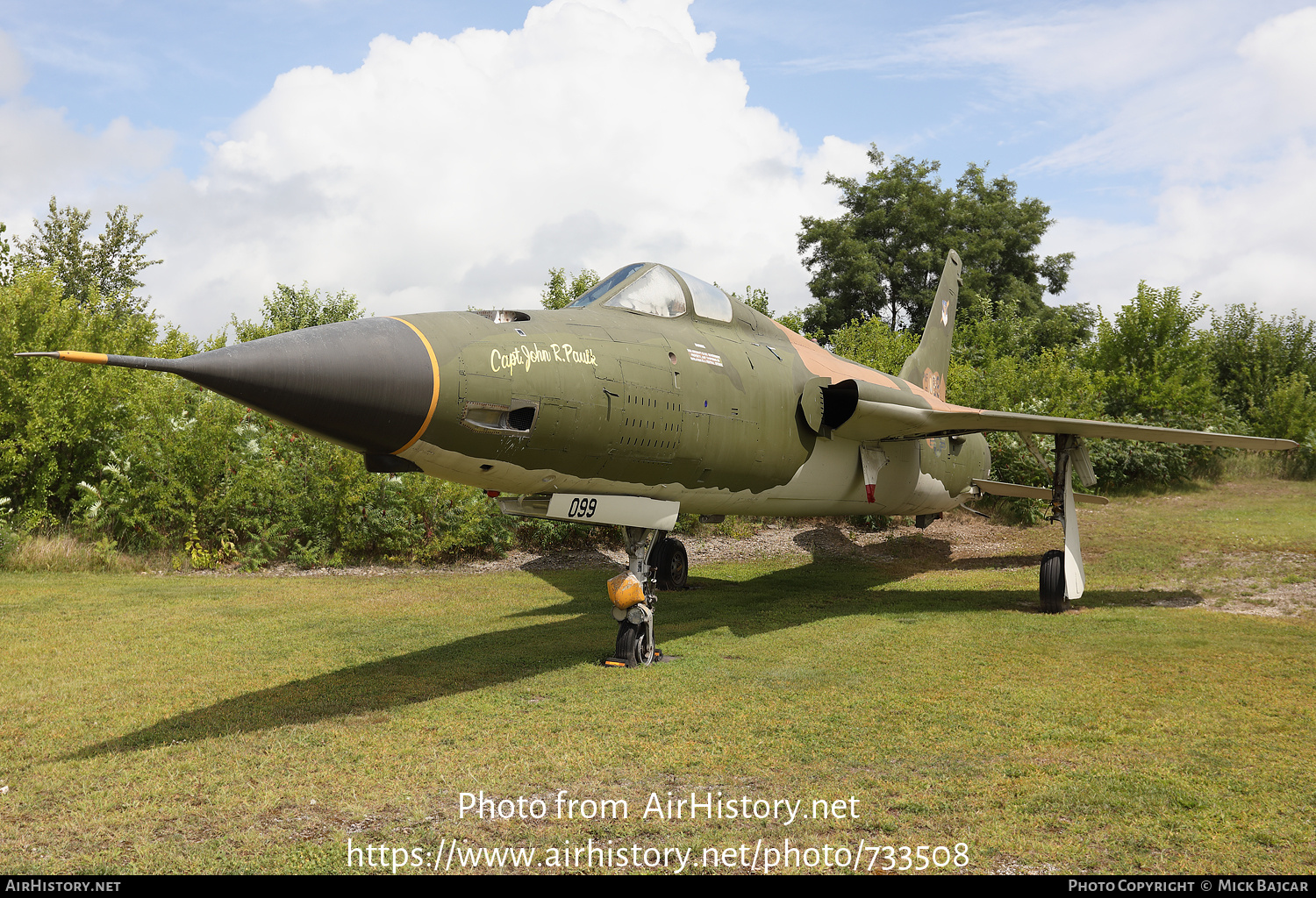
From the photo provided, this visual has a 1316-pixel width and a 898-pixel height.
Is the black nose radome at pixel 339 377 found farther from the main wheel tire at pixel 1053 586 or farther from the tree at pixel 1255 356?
the tree at pixel 1255 356

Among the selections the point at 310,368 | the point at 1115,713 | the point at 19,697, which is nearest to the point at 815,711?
the point at 1115,713

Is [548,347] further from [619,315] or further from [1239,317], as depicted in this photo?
[1239,317]

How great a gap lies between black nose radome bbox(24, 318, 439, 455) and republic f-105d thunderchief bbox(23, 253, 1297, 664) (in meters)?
0.01

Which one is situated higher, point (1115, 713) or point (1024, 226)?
point (1024, 226)

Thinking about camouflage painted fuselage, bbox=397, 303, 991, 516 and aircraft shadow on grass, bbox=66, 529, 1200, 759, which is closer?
camouflage painted fuselage, bbox=397, 303, 991, 516

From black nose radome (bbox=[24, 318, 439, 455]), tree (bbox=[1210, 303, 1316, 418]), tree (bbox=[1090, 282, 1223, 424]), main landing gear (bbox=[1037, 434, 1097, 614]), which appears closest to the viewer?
black nose radome (bbox=[24, 318, 439, 455])

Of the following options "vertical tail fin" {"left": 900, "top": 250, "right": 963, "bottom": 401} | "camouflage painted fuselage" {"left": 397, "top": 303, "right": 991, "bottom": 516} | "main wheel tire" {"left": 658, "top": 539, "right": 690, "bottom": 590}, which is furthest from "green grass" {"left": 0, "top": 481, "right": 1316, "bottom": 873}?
"vertical tail fin" {"left": 900, "top": 250, "right": 963, "bottom": 401}

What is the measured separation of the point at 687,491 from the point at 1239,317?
1480 inches

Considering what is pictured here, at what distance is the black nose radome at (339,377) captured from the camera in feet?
14.6

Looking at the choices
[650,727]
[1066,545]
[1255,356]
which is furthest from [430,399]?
[1255,356]

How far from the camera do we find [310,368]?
4730 millimetres

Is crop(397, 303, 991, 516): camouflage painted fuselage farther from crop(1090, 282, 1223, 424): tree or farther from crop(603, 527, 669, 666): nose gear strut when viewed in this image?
crop(1090, 282, 1223, 424): tree

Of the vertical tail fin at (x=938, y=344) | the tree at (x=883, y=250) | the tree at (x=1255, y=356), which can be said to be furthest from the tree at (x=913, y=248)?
the vertical tail fin at (x=938, y=344)

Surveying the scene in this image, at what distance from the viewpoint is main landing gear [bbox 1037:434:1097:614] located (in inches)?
398
